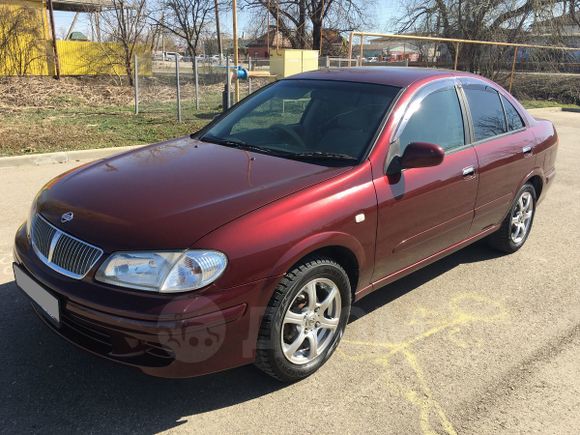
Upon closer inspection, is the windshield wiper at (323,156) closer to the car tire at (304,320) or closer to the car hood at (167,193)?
the car hood at (167,193)

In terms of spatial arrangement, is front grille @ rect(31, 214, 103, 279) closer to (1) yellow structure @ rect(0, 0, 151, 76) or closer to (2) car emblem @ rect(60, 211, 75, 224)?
(2) car emblem @ rect(60, 211, 75, 224)

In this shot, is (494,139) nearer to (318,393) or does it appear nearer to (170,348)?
(318,393)

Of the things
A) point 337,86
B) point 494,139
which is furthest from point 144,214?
point 494,139

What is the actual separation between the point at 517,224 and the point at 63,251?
4027mm

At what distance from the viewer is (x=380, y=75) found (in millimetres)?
3840

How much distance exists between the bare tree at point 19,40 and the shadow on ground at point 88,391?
1984 centimetres

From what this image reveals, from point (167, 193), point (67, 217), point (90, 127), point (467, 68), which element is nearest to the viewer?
point (67, 217)

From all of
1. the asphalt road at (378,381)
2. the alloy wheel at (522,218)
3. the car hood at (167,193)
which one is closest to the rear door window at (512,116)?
the alloy wheel at (522,218)

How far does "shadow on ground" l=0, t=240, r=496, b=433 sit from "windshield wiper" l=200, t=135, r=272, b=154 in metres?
1.45

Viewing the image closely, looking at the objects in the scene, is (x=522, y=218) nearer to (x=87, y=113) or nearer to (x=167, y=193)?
(x=167, y=193)

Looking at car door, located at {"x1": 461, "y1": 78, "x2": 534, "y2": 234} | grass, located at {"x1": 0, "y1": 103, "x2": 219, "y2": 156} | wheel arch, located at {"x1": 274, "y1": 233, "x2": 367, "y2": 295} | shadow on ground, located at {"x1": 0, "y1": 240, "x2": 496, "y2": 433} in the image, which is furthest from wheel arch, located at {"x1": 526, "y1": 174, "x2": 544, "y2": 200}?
grass, located at {"x1": 0, "y1": 103, "x2": 219, "y2": 156}

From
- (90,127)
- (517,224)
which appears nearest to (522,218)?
(517,224)

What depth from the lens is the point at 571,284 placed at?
14.1ft

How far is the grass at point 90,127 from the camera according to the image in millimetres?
8758
